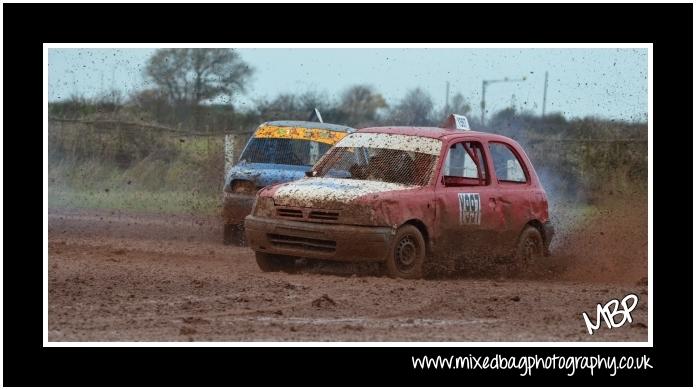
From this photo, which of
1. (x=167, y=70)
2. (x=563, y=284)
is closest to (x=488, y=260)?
(x=563, y=284)

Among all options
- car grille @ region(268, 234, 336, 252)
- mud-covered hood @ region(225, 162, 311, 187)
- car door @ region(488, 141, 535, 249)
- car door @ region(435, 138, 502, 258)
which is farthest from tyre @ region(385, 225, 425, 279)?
mud-covered hood @ region(225, 162, 311, 187)

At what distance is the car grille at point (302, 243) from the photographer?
1091 centimetres

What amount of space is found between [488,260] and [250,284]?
2.61 metres

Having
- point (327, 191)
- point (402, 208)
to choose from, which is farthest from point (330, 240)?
point (402, 208)

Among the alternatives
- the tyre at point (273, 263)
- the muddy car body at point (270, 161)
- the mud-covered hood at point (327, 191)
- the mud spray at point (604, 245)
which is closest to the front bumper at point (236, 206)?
the muddy car body at point (270, 161)

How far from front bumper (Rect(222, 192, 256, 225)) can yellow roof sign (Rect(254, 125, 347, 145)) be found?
3.87 ft

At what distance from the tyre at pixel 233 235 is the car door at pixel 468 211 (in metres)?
4.05

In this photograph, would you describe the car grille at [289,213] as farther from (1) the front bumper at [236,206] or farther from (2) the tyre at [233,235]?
(2) the tyre at [233,235]

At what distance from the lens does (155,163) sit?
76.0 feet

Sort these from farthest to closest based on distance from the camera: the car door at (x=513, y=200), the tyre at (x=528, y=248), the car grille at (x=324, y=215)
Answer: the tyre at (x=528, y=248) < the car door at (x=513, y=200) < the car grille at (x=324, y=215)

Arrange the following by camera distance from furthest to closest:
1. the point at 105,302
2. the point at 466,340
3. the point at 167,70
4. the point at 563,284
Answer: the point at 167,70 → the point at 563,284 → the point at 105,302 → the point at 466,340

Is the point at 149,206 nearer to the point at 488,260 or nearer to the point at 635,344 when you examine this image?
the point at 488,260

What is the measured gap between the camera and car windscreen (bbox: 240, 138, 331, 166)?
15.5 m

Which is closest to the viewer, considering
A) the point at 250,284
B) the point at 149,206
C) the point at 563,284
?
the point at 250,284
